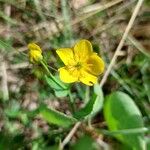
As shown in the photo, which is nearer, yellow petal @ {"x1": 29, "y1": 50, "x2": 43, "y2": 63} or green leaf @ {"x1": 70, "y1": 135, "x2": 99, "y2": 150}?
yellow petal @ {"x1": 29, "y1": 50, "x2": 43, "y2": 63}

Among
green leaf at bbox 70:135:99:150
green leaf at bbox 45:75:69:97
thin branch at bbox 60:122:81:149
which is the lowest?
green leaf at bbox 70:135:99:150

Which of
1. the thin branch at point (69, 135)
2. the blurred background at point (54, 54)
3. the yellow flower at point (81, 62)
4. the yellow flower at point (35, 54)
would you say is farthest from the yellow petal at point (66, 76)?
the thin branch at point (69, 135)

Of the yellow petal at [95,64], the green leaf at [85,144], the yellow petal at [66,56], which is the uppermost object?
the yellow petal at [66,56]

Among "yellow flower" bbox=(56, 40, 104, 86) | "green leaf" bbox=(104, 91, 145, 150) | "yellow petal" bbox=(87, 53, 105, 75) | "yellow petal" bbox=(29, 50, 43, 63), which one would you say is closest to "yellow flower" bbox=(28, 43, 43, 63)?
"yellow petal" bbox=(29, 50, 43, 63)

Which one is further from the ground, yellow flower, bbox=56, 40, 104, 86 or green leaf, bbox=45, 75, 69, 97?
yellow flower, bbox=56, 40, 104, 86

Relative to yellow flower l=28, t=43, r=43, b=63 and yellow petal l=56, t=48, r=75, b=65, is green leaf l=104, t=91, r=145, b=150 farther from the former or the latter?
yellow flower l=28, t=43, r=43, b=63

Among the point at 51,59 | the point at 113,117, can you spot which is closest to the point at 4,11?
the point at 51,59

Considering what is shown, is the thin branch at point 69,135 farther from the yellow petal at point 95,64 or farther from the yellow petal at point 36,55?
the yellow petal at point 36,55
